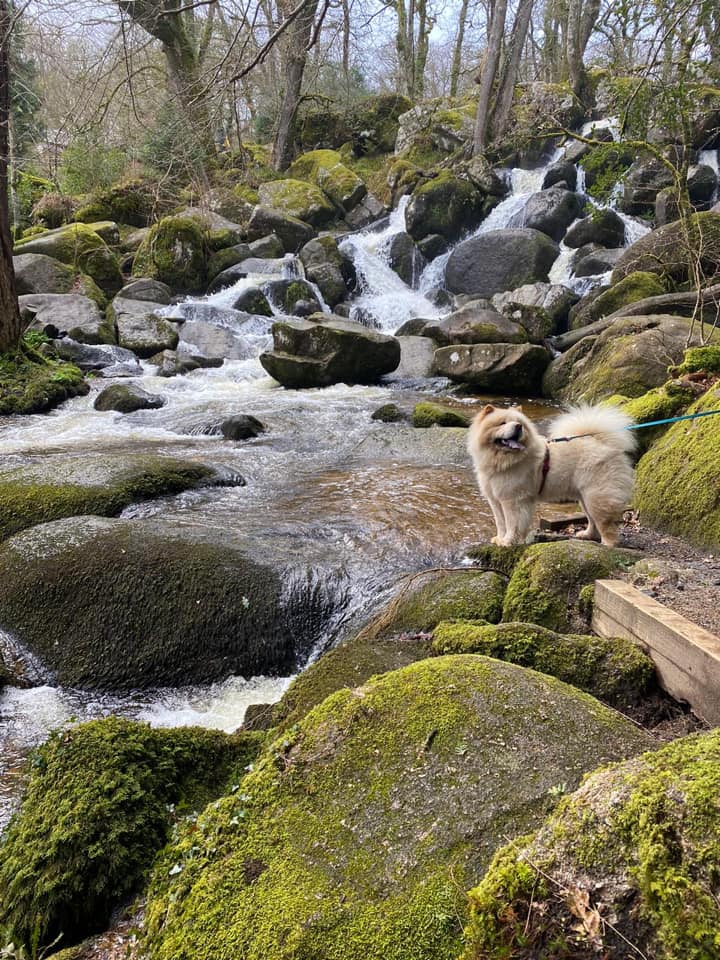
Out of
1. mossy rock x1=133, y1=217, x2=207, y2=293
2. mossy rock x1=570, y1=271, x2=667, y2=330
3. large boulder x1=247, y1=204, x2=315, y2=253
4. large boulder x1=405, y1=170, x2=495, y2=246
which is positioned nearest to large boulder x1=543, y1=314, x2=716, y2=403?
mossy rock x1=570, y1=271, x2=667, y2=330

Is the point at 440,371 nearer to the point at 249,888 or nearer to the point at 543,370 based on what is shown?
the point at 543,370

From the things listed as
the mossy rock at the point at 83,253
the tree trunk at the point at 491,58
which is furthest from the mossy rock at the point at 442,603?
the tree trunk at the point at 491,58

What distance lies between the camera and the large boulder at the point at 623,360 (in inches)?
400

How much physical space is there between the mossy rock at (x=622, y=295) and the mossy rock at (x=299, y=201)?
14438 millimetres

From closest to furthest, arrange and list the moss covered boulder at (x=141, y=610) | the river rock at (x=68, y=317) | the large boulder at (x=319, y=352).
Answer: the moss covered boulder at (x=141, y=610), the large boulder at (x=319, y=352), the river rock at (x=68, y=317)

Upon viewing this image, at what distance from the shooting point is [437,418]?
10070 mm

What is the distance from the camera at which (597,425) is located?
196 inches

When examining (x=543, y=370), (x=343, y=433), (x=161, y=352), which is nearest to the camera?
(x=343, y=433)

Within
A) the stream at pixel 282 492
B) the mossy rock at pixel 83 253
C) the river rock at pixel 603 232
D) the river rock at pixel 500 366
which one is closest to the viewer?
the stream at pixel 282 492

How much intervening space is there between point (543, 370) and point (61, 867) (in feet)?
41.7

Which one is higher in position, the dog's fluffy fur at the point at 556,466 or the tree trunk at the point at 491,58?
the tree trunk at the point at 491,58

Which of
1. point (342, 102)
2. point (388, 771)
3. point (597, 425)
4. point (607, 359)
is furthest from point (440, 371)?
point (342, 102)

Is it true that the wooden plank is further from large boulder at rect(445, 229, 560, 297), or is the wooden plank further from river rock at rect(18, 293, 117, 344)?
large boulder at rect(445, 229, 560, 297)

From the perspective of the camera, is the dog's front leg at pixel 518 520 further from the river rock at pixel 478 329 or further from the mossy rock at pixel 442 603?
the river rock at pixel 478 329
